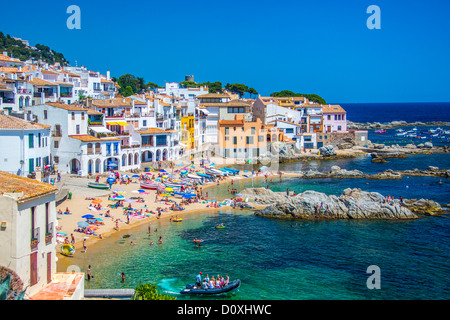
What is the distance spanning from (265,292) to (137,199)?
2567 cm

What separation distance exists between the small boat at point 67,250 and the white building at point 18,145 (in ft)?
43.0

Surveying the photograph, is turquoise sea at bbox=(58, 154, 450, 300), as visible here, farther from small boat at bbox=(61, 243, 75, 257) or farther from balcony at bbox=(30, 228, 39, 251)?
balcony at bbox=(30, 228, 39, 251)

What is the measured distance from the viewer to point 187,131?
91.4 m

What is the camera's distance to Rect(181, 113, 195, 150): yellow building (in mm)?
90250

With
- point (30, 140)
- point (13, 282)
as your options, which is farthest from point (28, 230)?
point (30, 140)

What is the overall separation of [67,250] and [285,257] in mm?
16837

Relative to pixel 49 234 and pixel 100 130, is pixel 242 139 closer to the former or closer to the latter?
pixel 100 130

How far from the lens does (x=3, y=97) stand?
61.8 m

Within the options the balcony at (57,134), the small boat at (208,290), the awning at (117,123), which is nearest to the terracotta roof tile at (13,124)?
the balcony at (57,134)

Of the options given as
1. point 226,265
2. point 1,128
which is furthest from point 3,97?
point 226,265

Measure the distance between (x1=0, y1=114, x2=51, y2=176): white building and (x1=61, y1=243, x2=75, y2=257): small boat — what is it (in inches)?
516

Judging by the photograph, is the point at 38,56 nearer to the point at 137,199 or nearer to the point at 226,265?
the point at 137,199

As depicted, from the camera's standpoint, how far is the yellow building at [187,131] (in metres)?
90.2

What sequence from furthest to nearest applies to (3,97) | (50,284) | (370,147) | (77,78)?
(370,147) → (77,78) → (3,97) → (50,284)
